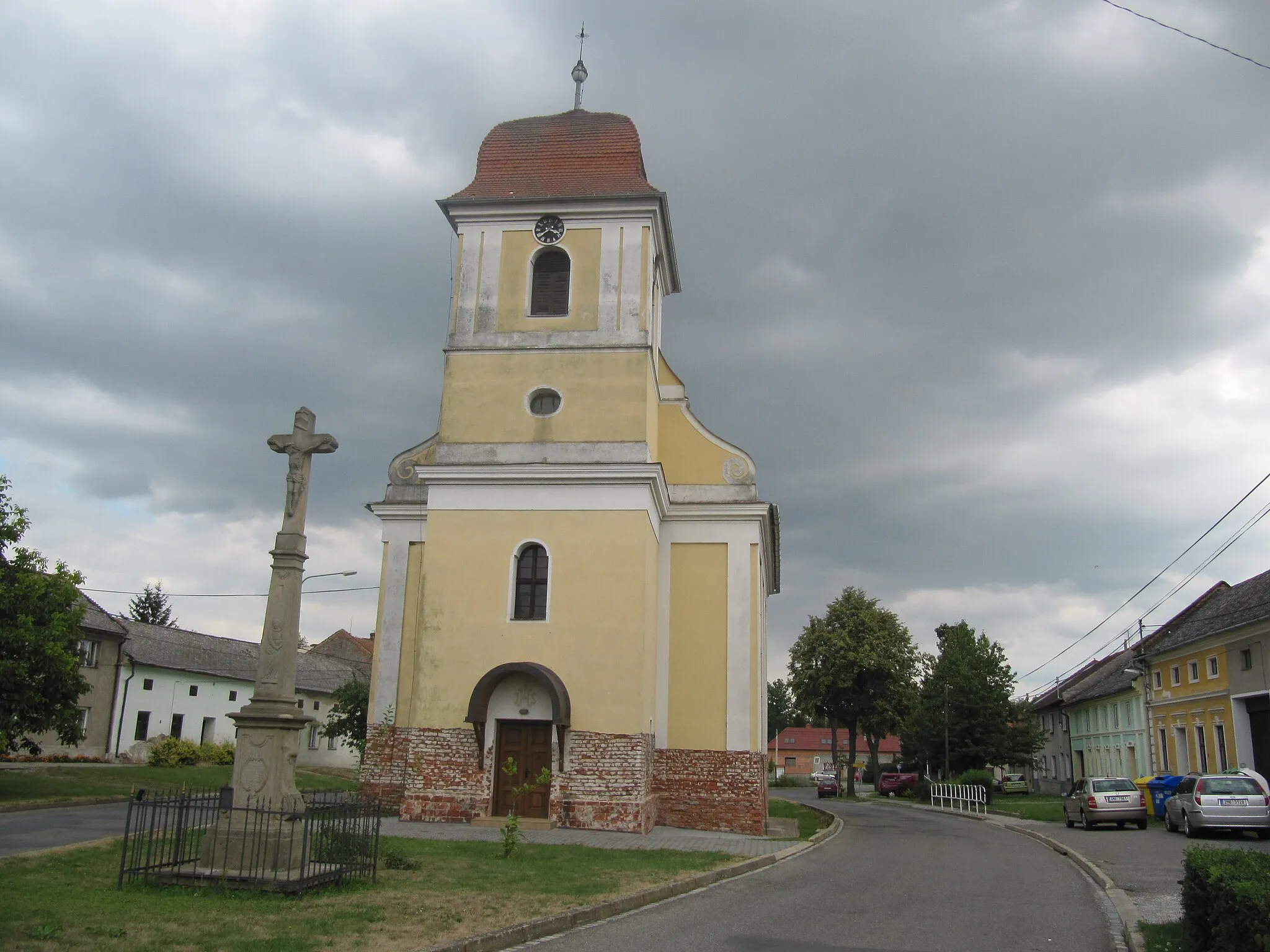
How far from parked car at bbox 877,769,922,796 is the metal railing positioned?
47.8 ft

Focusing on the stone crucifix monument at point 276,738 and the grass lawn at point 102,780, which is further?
the grass lawn at point 102,780

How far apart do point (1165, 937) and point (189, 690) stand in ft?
159

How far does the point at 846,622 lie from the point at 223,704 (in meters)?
31.0

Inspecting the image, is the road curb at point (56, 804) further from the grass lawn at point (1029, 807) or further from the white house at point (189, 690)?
the grass lawn at point (1029, 807)

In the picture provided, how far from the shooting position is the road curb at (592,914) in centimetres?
914

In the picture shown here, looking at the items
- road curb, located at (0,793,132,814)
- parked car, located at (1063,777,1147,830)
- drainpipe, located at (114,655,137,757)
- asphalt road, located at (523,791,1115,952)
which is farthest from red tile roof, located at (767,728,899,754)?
asphalt road, located at (523,791,1115,952)

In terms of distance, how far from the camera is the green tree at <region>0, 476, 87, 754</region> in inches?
968

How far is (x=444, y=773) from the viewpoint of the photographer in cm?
2178

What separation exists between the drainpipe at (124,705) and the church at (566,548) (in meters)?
27.1

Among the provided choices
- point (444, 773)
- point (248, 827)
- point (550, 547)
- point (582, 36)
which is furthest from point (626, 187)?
point (248, 827)

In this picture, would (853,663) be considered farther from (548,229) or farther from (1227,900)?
(1227,900)

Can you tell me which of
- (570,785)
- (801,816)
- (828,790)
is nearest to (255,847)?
(570,785)

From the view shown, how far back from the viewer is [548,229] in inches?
976

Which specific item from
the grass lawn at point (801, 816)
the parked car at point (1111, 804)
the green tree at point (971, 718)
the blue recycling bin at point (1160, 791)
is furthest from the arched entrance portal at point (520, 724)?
the green tree at point (971, 718)
